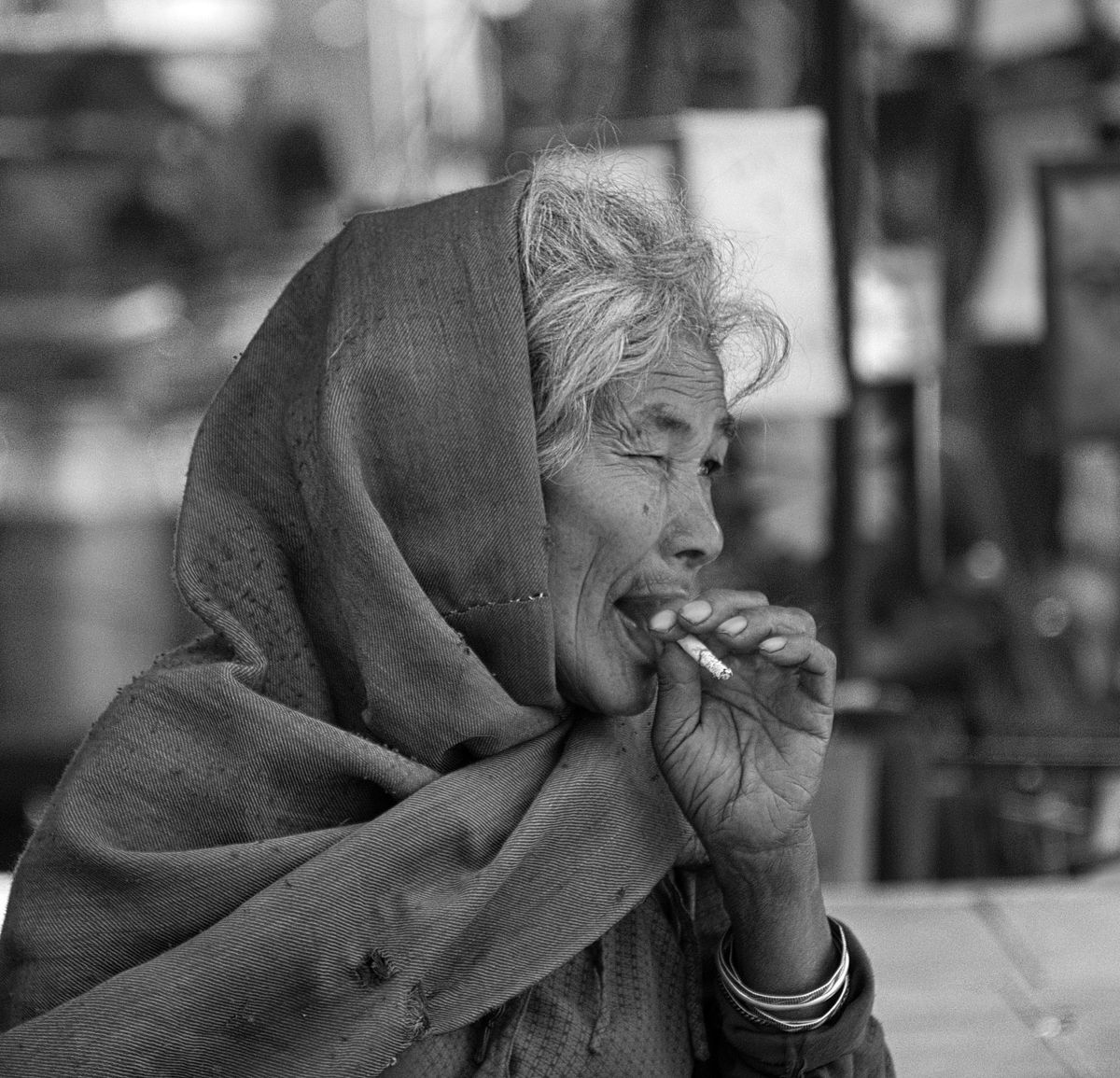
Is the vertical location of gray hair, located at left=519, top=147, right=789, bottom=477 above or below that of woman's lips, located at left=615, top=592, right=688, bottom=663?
above

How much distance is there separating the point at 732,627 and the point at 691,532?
19 centimetres

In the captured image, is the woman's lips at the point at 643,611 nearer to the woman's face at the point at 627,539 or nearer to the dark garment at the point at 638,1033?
the woman's face at the point at 627,539

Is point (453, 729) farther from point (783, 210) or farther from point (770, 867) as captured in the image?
point (783, 210)

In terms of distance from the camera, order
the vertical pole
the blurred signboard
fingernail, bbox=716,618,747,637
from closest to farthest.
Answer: fingernail, bbox=716,618,747,637 → the blurred signboard → the vertical pole

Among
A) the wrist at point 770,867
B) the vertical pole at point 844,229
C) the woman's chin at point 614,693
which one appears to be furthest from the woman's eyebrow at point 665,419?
the vertical pole at point 844,229

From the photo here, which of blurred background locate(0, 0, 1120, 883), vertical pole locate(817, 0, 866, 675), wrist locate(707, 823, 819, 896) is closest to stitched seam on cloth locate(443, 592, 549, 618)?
wrist locate(707, 823, 819, 896)

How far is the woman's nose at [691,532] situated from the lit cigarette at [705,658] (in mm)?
130

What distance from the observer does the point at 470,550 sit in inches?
67.0

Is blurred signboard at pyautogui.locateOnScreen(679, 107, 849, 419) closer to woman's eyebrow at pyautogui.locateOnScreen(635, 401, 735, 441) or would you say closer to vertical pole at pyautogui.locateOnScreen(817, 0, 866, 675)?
vertical pole at pyautogui.locateOnScreen(817, 0, 866, 675)

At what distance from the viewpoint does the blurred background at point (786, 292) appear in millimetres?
3824

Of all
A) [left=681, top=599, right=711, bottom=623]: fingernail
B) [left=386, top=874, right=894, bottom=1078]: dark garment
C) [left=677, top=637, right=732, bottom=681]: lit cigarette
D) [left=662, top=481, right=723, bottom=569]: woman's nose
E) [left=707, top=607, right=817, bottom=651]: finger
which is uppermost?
[left=662, top=481, right=723, bottom=569]: woman's nose

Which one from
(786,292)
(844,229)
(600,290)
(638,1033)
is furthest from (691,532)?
(844,229)

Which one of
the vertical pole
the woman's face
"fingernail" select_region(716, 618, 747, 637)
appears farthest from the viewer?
the vertical pole

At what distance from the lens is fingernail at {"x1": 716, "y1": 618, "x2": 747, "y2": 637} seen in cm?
165
